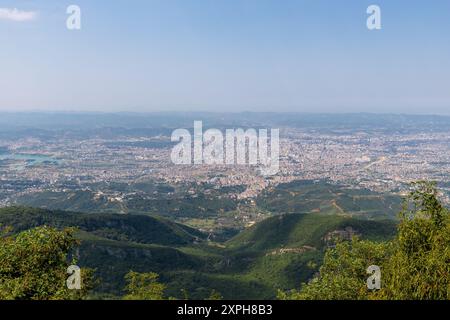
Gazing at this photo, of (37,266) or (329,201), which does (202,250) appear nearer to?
(329,201)

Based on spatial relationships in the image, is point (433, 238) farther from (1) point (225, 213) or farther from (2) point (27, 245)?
(1) point (225, 213)

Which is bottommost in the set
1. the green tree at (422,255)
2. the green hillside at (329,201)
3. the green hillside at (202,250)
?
the green hillside at (329,201)

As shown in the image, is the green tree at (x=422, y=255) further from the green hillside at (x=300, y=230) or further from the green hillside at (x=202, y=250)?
the green hillside at (x=300, y=230)

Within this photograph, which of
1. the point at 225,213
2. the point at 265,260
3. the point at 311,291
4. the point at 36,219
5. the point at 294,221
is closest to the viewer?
the point at 311,291

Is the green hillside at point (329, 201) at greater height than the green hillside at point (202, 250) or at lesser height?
lesser

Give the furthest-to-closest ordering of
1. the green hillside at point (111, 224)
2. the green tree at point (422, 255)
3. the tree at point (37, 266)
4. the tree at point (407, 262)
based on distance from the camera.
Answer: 1. the green hillside at point (111, 224)
2. the tree at point (37, 266)
3. the tree at point (407, 262)
4. the green tree at point (422, 255)

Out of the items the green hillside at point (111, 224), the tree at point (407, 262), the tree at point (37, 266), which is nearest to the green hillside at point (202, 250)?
the green hillside at point (111, 224)

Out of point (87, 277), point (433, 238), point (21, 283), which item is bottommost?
point (87, 277)

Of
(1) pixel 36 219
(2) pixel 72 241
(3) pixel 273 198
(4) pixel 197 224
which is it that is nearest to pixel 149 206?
(4) pixel 197 224
